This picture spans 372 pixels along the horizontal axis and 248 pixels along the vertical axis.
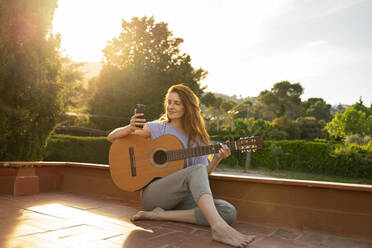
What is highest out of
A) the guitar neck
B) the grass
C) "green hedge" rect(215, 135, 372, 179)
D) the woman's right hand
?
the woman's right hand

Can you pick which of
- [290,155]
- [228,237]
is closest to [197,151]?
[228,237]

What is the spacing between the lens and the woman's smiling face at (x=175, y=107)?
3.00 m

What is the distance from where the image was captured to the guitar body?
2.85 meters

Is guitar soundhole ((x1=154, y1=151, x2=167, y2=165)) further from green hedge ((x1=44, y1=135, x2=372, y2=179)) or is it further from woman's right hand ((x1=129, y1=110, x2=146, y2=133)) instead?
green hedge ((x1=44, y1=135, x2=372, y2=179))

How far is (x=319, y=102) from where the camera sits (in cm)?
5453

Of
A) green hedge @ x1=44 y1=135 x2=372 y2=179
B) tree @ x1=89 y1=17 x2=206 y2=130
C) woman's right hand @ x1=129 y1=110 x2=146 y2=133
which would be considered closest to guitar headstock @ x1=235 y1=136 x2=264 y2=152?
woman's right hand @ x1=129 y1=110 x2=146 y2=133

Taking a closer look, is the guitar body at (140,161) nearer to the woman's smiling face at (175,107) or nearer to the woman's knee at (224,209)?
the woman's smiling face at (175,107)

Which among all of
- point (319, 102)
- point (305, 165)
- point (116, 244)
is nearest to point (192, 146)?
point (116, 244)

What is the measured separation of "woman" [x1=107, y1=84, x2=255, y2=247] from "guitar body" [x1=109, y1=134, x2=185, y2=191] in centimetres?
7

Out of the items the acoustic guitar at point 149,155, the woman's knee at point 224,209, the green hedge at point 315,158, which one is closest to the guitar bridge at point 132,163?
the acoustic guitar at point 149,155

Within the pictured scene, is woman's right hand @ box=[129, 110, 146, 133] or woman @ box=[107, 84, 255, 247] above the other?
woman's right hand @ box=[129, 110, 146, 133]

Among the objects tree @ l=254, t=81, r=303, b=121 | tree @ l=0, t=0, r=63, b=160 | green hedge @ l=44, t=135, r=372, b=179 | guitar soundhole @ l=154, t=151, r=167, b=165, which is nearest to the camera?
guitar soundhole @ l=154, t=151, r=167, b=165

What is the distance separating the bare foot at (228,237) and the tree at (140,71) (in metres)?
26.4

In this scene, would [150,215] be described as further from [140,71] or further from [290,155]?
[140,71]
